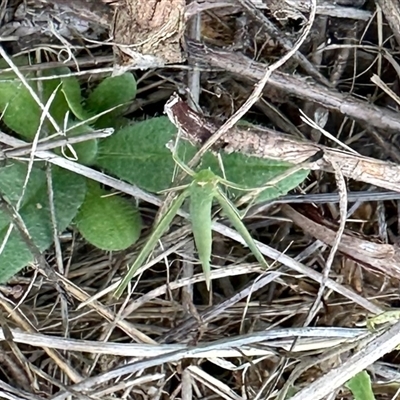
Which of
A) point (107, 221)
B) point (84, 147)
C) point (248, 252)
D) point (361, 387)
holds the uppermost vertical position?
point (84, 147)

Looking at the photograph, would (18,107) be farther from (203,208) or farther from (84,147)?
(203,208)

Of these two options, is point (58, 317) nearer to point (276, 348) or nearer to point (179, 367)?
point (179, 367)

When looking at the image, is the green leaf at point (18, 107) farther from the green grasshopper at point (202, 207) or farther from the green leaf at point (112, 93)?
the green grasshopper at point (202, 207)

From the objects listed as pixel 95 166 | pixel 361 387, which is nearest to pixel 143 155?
pixel 95 166

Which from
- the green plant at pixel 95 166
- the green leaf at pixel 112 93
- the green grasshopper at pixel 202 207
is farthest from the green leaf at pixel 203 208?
the green leaf at pixel 112 93

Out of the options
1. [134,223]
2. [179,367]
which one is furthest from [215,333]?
[134,223]

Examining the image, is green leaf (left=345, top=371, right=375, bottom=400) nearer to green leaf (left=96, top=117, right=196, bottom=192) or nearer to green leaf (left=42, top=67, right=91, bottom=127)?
green leaf (left=96, top=117, right=196, bottom=192)

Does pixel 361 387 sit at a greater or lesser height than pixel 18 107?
lesser
